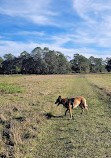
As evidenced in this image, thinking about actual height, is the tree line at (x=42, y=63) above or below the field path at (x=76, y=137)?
above

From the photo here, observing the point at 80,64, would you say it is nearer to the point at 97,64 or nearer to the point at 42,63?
the point at 97,64

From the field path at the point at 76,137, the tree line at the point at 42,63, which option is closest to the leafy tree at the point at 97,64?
the tree line at the point at 42,63

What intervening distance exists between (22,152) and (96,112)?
4871mm

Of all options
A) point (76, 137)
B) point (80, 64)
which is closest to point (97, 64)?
point (80, 64)

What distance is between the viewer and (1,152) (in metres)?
3.67

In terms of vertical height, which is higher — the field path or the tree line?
the tree line

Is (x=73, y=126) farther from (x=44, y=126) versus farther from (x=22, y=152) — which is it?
(x=22, y=152)

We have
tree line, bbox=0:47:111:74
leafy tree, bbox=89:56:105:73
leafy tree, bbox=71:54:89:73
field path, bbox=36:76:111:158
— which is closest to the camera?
field path, bbox=36:76:111:158

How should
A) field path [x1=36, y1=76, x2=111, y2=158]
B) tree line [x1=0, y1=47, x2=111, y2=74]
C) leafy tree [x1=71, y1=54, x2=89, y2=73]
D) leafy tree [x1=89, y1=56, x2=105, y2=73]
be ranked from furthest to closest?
leafy tree [x1=89, y1=56, x2=105, y2=73] → leafy tree [x1=71, y1=54, x2=89, y2=73] → tree line [x1=0, y1=47, x2=111, y2=74] → field path [x1=36, y1=76, x2=111, y2=158]

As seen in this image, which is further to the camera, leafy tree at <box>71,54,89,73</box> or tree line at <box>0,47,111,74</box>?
leafy tree at <box>71,54,89,73</box>

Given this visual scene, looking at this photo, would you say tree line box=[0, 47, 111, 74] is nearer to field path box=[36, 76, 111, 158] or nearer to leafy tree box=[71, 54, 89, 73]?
leafy tree box=[71, 54, 89, 73]

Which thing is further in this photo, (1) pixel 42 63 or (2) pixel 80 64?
(2) pixel 80 64

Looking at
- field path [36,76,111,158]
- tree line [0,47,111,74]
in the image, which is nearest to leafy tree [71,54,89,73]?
tree line [0,47,111,74]

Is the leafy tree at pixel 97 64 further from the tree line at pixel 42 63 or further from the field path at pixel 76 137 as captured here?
the field path at pixel 76 137
